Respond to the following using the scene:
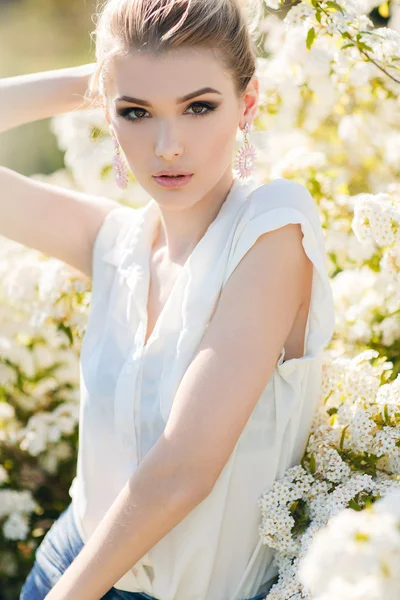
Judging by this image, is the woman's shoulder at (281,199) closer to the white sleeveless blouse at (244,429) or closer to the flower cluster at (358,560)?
the white sleeveless blouse at (244,429)

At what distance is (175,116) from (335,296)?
1010mm

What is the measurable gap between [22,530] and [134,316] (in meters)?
1.17

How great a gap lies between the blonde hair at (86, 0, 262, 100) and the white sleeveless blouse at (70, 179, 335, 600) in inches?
11.7

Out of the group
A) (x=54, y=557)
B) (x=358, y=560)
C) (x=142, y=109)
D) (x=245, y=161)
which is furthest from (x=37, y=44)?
(x=358, y=560)

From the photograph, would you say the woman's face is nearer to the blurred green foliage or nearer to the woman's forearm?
the woman's forearm

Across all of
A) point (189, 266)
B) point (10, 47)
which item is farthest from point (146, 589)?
point (10, 47)

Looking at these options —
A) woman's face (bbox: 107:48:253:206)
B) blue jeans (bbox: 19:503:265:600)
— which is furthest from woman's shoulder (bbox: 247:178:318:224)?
blue jeans (bbox: 19:503:265:600)

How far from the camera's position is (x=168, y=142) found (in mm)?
1537

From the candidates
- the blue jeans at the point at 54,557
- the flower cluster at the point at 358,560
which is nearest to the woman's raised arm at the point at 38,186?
the blue jeans at the point at 54,557

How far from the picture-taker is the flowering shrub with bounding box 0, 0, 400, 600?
1.60 m

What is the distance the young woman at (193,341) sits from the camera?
1.45 meters

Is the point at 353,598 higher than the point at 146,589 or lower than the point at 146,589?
higher

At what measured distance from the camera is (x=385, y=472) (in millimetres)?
1629

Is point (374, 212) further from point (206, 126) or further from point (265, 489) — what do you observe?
point (265, 489)
